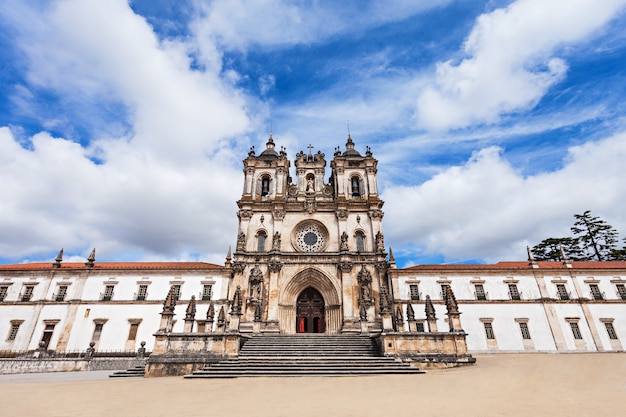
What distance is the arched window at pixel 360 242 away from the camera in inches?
1118

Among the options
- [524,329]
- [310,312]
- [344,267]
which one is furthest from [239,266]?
[524,329]

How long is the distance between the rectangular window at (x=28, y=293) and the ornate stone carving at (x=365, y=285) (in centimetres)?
2854

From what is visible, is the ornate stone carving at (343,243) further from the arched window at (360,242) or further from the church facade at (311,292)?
the arched window at (360,242)

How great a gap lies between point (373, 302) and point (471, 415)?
65.2 feet

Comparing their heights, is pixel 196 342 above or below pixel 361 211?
below

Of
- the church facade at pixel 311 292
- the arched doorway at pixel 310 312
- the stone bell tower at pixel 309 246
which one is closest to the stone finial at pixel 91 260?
the church facade at pixel 311 292

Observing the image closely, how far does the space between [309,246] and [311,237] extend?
917 mm

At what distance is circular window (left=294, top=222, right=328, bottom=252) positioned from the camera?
94.8 ft

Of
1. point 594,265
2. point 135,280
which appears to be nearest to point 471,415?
point 135,280

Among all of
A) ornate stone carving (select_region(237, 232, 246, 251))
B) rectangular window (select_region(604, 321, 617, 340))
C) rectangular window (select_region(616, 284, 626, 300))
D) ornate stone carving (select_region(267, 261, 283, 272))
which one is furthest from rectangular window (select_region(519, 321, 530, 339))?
ornate stone carving (select_region(237, 232, 246, 251))

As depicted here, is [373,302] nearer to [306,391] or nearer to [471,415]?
[306,391]

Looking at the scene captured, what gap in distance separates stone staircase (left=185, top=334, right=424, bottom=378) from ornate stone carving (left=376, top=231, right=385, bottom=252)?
981 centimetres

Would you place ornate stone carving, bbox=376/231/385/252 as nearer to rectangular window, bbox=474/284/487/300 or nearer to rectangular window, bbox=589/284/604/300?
rectangular window, bbox=474/284/487/300

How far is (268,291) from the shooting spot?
25.9 m
